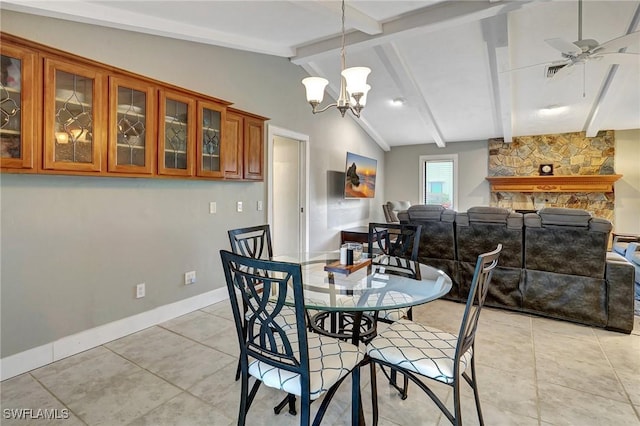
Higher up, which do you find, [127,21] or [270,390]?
[127,21]

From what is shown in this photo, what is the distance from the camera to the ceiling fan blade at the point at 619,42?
9.24ft

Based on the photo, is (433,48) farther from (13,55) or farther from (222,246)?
(13,55)

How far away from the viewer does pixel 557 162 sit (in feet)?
22.1

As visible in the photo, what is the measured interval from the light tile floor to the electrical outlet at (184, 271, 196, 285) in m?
0.57

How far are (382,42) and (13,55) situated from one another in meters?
3.48

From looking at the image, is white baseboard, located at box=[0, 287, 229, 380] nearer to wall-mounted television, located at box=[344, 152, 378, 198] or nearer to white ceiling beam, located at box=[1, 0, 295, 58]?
white ceiling beam, located at box=[1, 0, 295, 58]

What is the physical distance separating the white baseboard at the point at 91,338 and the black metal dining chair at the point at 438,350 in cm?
224

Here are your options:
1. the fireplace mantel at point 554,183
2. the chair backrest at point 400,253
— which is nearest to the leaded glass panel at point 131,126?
the chair backrest at point 400,253

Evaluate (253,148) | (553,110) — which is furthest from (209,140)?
(553,110)

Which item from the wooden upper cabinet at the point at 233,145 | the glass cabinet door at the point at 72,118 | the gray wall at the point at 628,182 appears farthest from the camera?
the gray wall at the point at 628,182

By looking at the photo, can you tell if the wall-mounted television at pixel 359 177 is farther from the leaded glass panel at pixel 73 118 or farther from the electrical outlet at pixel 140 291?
the leaded glass panel at pixel 73 118

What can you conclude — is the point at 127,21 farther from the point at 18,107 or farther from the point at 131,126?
the point at 18,107

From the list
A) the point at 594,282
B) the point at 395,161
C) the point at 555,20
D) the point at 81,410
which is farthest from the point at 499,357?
the point at 395,161

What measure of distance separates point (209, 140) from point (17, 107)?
58.9 inches
